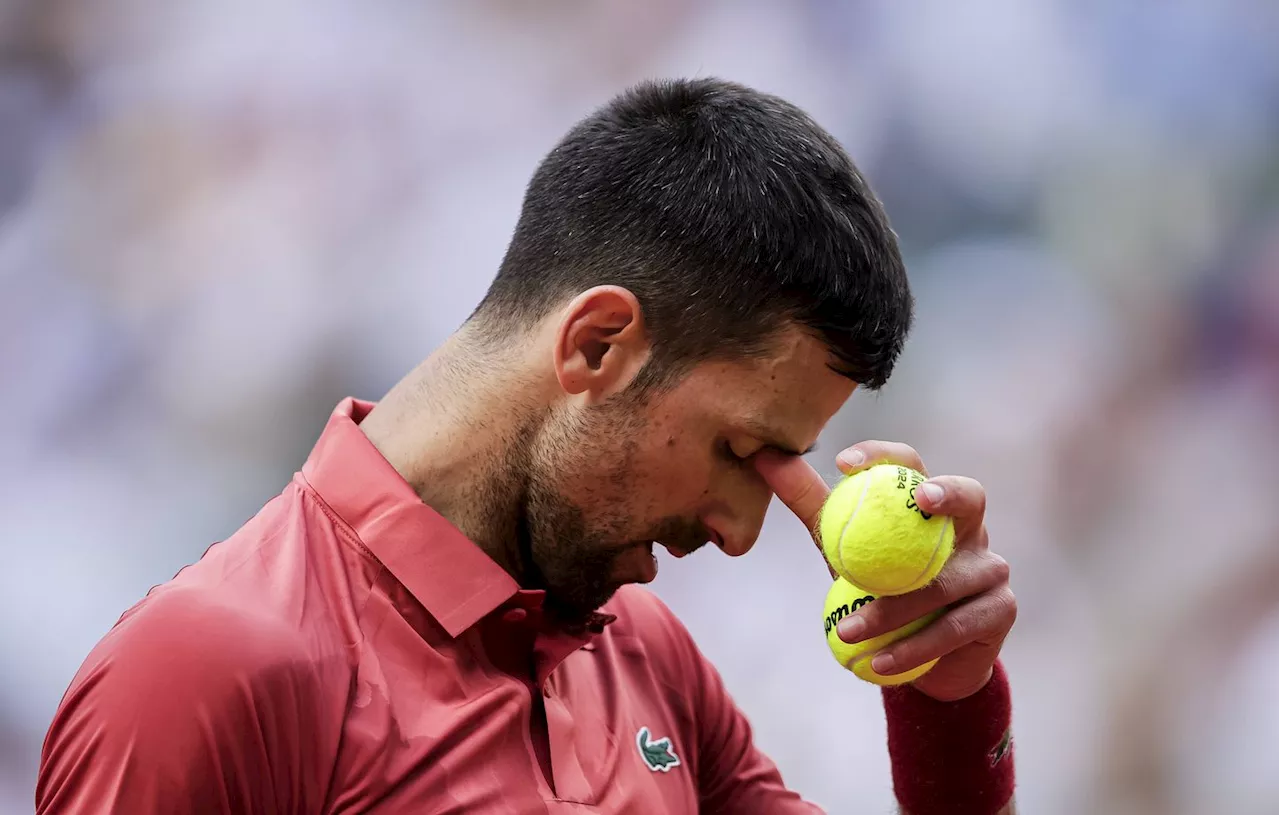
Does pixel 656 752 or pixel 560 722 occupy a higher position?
pixel 560 722

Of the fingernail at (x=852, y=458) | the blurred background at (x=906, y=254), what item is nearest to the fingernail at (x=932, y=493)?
the fingernail at (x=852, y=458)

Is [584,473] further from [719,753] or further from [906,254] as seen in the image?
[906,254]

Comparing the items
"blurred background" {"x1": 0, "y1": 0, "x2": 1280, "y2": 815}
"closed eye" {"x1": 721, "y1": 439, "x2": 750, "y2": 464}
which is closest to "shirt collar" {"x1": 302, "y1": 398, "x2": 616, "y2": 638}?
"closed eye" {"x1": 721, "y1": 439, "x2": 750, "y2": 464}

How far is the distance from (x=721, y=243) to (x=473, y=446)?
311mm

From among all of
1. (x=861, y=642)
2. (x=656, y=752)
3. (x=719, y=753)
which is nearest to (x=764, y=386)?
(x=861, y=642)

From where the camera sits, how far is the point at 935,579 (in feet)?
3.94

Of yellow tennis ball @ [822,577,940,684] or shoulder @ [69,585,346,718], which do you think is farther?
yellow tennis ball @ [822,577,940,684]

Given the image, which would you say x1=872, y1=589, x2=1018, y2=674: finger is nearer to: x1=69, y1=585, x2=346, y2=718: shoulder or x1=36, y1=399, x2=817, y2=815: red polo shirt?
x1=36, y1=399, x2=817, y2=815: red polo shirt

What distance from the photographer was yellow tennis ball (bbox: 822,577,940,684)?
1.22 metres

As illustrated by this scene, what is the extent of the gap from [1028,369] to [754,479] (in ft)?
5.40

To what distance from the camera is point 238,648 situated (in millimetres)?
962

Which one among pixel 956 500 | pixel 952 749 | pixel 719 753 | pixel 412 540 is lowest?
pixel 952 749

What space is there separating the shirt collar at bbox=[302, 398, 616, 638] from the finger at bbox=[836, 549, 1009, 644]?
0.31 m

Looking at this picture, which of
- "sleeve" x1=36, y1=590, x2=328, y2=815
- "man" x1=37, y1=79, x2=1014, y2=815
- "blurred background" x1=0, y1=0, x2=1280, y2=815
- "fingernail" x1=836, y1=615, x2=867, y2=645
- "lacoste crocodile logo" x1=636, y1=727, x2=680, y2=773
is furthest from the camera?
"blurred background" x1=0, y1=0, x2=1280, y2=815
